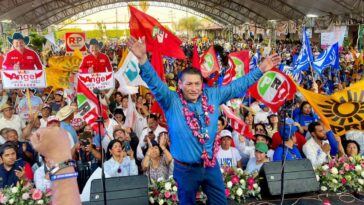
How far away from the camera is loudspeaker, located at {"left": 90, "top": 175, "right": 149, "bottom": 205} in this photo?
11.9 ft

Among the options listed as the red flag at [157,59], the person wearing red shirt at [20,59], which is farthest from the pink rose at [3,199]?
the person wearing red shirt at [20,59]

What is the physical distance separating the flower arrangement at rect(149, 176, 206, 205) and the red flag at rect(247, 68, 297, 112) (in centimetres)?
232

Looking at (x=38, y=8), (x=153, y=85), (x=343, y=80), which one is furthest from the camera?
(x=38, y=8)

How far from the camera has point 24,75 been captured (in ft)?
20.7

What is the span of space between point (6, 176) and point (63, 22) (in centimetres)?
5167

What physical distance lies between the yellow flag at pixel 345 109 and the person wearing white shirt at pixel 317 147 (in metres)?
0.62

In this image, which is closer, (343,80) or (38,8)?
(343,80)

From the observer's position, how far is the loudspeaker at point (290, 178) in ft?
13.3

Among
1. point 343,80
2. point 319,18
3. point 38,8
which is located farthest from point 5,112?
point 38,8

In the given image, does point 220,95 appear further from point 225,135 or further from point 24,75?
point 24,75

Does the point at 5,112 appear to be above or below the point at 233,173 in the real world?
above

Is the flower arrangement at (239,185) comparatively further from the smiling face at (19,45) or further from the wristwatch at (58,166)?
the smiling face at (19,45)

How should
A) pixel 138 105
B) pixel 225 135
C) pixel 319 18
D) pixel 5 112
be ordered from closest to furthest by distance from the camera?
pixel 225 135
pixel 5 112
pixel 138 105
pixel 319 18

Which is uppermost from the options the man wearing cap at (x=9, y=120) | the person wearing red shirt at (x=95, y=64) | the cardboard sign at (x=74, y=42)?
the cardboard sign at (x=74, y=42)
